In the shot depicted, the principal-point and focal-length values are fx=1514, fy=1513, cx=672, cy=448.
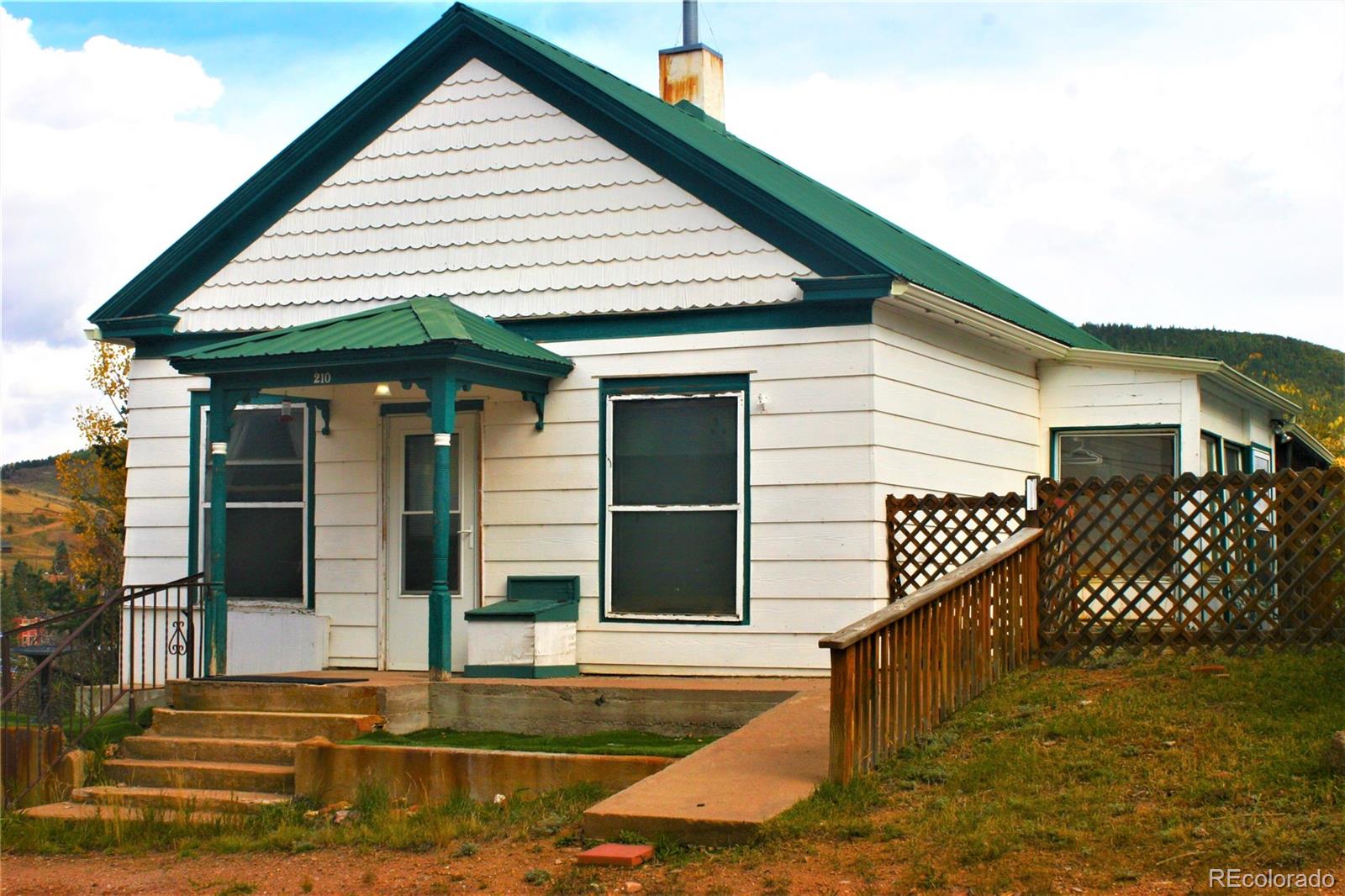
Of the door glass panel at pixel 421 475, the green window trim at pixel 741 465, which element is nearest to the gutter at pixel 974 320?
the green window trim at pixel 741 465

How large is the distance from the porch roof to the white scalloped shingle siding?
0.57 m

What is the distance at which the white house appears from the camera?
1145 centimetres

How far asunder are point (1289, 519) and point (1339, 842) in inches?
176

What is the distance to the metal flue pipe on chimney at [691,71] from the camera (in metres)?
16.4

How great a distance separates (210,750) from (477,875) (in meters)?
3.95

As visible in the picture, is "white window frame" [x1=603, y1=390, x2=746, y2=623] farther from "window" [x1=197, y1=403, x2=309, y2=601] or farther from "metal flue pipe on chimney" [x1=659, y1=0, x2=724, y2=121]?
"metal flue pipe on chimney" [x1=659, y1=0, x2=724, y2=121]

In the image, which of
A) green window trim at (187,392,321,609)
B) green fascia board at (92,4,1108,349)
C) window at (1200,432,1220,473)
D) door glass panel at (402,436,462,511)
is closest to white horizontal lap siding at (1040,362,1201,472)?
window at (1200,432,1220,473)

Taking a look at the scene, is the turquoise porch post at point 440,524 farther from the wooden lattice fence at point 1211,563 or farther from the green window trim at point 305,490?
the wooden lattice fence at point 1211,563

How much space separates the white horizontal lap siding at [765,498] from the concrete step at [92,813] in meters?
3.34

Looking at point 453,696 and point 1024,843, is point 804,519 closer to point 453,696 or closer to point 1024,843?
point 453,696

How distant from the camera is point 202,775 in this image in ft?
34.8

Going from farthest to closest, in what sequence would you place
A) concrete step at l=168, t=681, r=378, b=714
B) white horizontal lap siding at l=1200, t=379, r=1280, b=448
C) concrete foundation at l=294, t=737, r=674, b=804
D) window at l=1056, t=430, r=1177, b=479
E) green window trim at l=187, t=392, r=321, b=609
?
white horizontal lap siding at l=1200, t=379, r=1280, b=448 < window at l=1056, t=430, r=1177, b=479 < green window trim at l=187, t=392, r=321, b=609 < concrete step at l=168, t=681, r=378, b=714 < concrete foundation at l=294, t=737, r=674, b=804

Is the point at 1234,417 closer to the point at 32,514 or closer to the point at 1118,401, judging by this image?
the point at 1118,401

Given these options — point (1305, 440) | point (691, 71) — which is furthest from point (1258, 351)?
point (691, 71)
